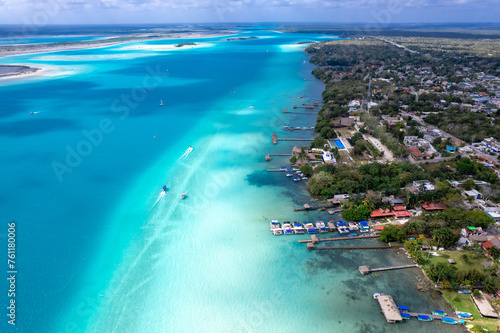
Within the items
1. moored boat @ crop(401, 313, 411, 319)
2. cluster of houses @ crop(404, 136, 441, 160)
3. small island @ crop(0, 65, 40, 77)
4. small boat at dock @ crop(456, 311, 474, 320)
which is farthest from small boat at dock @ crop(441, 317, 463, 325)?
small island @ crop(0, 65, 40, 77)

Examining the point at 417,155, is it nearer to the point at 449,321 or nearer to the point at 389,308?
the point at 449,321

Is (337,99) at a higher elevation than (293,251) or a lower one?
higher

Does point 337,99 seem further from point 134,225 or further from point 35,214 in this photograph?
point 35,214

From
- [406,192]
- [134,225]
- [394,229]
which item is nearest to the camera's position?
[394,229]

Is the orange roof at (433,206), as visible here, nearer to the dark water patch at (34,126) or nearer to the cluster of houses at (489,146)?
the cluster of houses at (489,146)

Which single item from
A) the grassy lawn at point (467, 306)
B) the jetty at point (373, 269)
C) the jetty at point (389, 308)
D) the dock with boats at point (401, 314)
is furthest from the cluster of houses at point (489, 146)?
the jetty at point (389, 308)

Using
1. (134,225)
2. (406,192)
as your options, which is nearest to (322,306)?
(406,192)
